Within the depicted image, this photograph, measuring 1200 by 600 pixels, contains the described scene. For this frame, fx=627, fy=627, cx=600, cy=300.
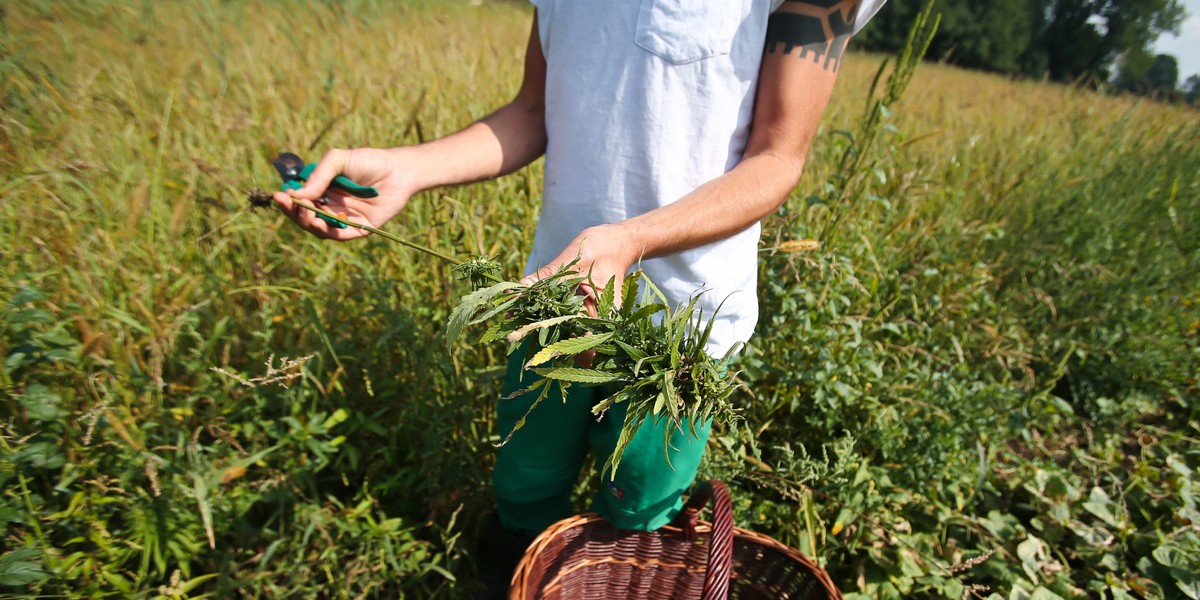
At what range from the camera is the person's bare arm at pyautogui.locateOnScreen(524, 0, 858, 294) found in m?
1.12

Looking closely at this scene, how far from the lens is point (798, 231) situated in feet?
6.95

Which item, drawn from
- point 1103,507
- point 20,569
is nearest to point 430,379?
point 20,569

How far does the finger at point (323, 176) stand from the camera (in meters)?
1.24

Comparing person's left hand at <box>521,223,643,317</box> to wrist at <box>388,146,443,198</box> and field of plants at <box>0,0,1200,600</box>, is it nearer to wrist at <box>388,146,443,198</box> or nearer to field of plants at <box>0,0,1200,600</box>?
field of plants at <box>0,0,1200,600</box>

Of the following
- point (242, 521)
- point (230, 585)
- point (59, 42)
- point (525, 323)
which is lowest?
point (230, 585)

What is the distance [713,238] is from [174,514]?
59.5 inches

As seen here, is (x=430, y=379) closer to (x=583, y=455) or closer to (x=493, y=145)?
(x=583, y=455)

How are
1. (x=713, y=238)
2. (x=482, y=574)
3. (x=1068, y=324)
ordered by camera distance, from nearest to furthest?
1. (x=713, y=238)
2. (x=482, y=574)
3. (x=1068, y=324)

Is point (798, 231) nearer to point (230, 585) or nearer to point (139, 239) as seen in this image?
point (230, 585)

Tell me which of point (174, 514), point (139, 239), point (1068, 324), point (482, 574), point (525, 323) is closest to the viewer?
point (525, 323)

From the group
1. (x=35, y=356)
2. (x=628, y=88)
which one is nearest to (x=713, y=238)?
(x=628, y=88)

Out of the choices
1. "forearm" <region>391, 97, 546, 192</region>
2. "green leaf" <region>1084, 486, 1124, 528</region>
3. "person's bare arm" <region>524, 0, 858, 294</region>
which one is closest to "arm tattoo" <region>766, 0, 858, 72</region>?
"person's bare arm" <region>524, 0, 858, 294</region>

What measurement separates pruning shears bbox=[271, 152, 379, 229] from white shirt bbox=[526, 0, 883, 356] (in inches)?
16.1

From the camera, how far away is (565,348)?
0.86 meters
